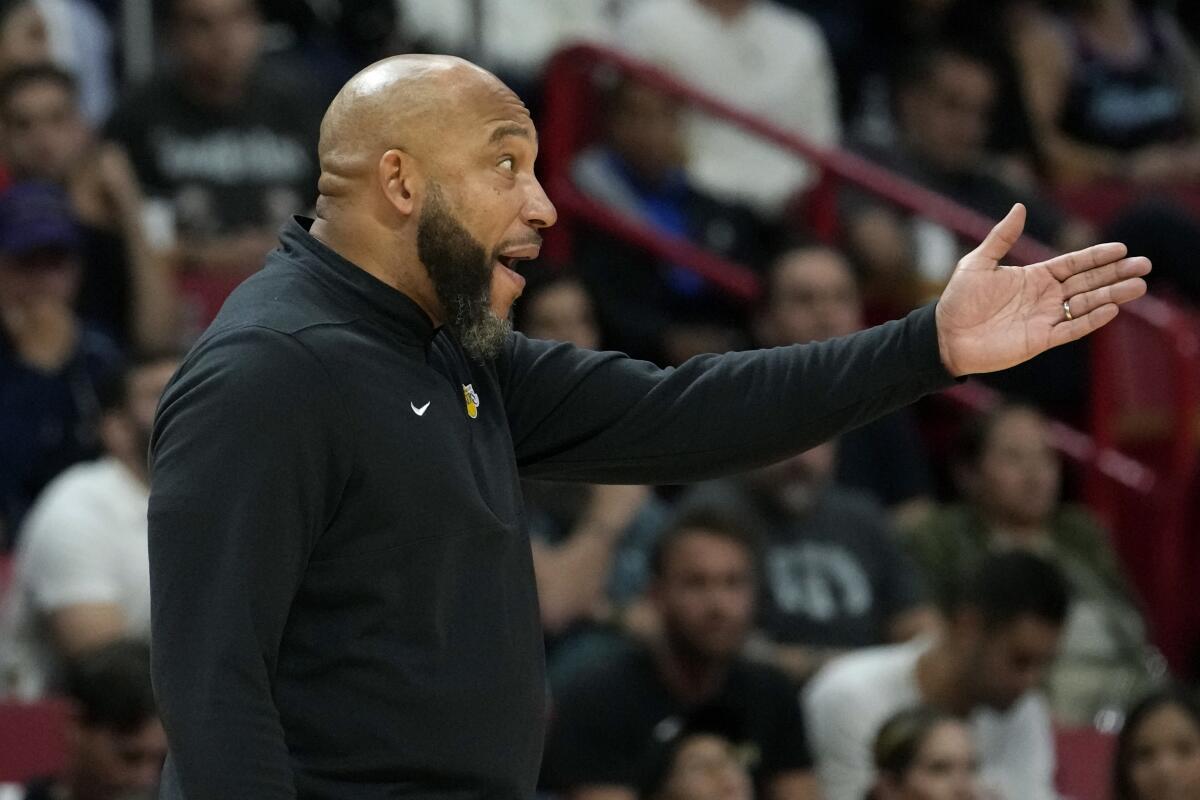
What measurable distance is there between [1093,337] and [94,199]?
333 cm

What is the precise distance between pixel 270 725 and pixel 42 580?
3219 mm

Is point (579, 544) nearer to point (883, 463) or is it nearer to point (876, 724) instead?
point (876, 724)

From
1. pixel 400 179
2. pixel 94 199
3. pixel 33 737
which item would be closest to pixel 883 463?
pixel 94 199

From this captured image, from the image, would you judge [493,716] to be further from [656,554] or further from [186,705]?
[656,554]

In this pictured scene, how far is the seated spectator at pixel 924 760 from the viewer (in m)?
4.86

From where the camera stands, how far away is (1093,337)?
741cm

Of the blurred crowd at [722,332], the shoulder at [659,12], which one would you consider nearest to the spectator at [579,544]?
the blurred crowd at [722,332]

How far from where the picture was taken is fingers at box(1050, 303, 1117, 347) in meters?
2.62

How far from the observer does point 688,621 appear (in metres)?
5.22

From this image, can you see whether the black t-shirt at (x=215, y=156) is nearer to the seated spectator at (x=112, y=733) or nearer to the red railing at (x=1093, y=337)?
the red railing at (x=1093, y=337)

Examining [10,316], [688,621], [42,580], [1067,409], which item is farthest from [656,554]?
[1067,409]

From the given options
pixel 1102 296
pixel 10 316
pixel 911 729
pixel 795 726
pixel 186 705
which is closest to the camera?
pixel 186 705

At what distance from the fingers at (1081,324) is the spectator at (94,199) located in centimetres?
419

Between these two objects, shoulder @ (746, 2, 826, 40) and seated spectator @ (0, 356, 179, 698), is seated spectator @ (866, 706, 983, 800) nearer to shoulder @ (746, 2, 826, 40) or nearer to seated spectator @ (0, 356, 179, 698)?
seated spectator @ (0, 356, 179, 698)
